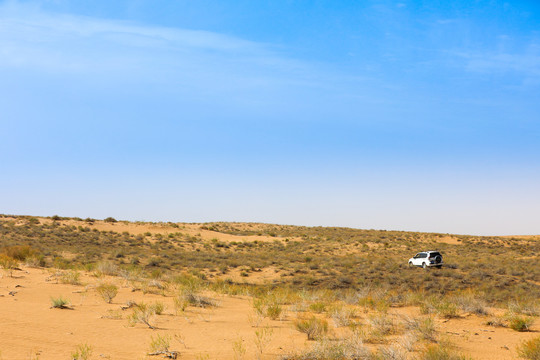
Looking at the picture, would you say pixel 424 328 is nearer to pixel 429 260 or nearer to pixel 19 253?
pixel 429 260

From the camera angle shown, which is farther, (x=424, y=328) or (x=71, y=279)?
(x=71, y=279)

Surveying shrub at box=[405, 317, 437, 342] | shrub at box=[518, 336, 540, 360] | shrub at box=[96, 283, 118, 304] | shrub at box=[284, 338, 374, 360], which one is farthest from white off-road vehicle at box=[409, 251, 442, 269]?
shrub at box=[284, 338, 374, 360]

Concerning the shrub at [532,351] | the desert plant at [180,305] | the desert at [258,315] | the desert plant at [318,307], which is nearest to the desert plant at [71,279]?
the desert at [258,315]

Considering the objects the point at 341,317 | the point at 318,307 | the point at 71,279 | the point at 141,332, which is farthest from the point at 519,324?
the point at 71,279

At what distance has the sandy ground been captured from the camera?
820 centimetres

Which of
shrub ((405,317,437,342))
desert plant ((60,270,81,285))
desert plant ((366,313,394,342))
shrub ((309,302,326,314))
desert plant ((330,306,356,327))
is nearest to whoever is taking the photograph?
desert plant ((366,313,394,342))

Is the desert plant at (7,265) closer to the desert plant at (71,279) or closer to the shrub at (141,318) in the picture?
the desert plant at (71,279)

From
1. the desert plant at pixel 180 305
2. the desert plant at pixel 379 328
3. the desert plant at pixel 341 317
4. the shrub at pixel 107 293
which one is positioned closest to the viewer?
the desert plant at pixel 379 328

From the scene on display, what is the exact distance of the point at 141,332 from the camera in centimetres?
984

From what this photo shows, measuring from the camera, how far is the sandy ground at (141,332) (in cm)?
820

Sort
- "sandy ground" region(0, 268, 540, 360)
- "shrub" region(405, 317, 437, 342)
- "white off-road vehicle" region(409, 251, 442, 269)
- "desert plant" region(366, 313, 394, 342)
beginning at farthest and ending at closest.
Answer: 1. "white off-road vehicle" region(409, 251, 442, 269)
2. "shrub" region(405, 317, 437, 342)
3. "desert plant" region(366, 313, 394, 342)
4. "sandy ground" region(0, 268, 540, 360)

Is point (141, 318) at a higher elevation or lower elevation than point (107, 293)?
higher

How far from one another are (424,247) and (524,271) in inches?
788

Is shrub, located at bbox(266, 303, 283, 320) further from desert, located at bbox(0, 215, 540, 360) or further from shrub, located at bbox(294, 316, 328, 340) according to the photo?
shrub, located at bbox(294, 316, 328, 340)
